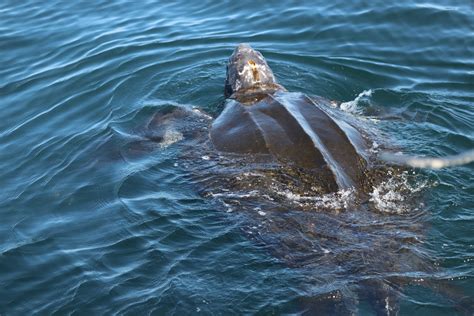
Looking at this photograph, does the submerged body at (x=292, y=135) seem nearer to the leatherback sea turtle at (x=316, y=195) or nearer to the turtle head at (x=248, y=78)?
the leatherback sea turtle at (x=316, y=195)

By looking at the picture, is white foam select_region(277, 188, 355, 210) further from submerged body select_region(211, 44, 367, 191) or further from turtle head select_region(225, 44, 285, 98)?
turtle head select_region(225, 44, 285, 98)

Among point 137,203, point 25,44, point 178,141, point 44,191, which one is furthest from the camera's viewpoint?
point 25,44

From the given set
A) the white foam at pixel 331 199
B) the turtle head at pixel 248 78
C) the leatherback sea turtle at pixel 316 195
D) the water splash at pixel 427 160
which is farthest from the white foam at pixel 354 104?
the white foam at pixel 331 199

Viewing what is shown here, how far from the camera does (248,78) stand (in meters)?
11.4

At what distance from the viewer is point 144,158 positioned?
9977 mm

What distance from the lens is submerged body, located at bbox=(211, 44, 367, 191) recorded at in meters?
8.25

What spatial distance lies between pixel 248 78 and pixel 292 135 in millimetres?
2876

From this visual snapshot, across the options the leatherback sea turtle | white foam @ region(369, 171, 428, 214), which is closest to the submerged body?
the leatherback sea turtle

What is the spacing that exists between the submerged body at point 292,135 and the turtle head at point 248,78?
Answer: 0.45 meters

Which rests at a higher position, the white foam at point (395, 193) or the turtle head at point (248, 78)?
the turtle head at point (248, 78)

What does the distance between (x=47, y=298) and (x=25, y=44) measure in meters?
9.25

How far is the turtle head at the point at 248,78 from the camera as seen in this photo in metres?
11.3

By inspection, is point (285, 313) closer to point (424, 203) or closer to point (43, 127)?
point (424, 203)

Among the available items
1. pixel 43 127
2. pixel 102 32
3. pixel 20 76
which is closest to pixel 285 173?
pixel 43 127
